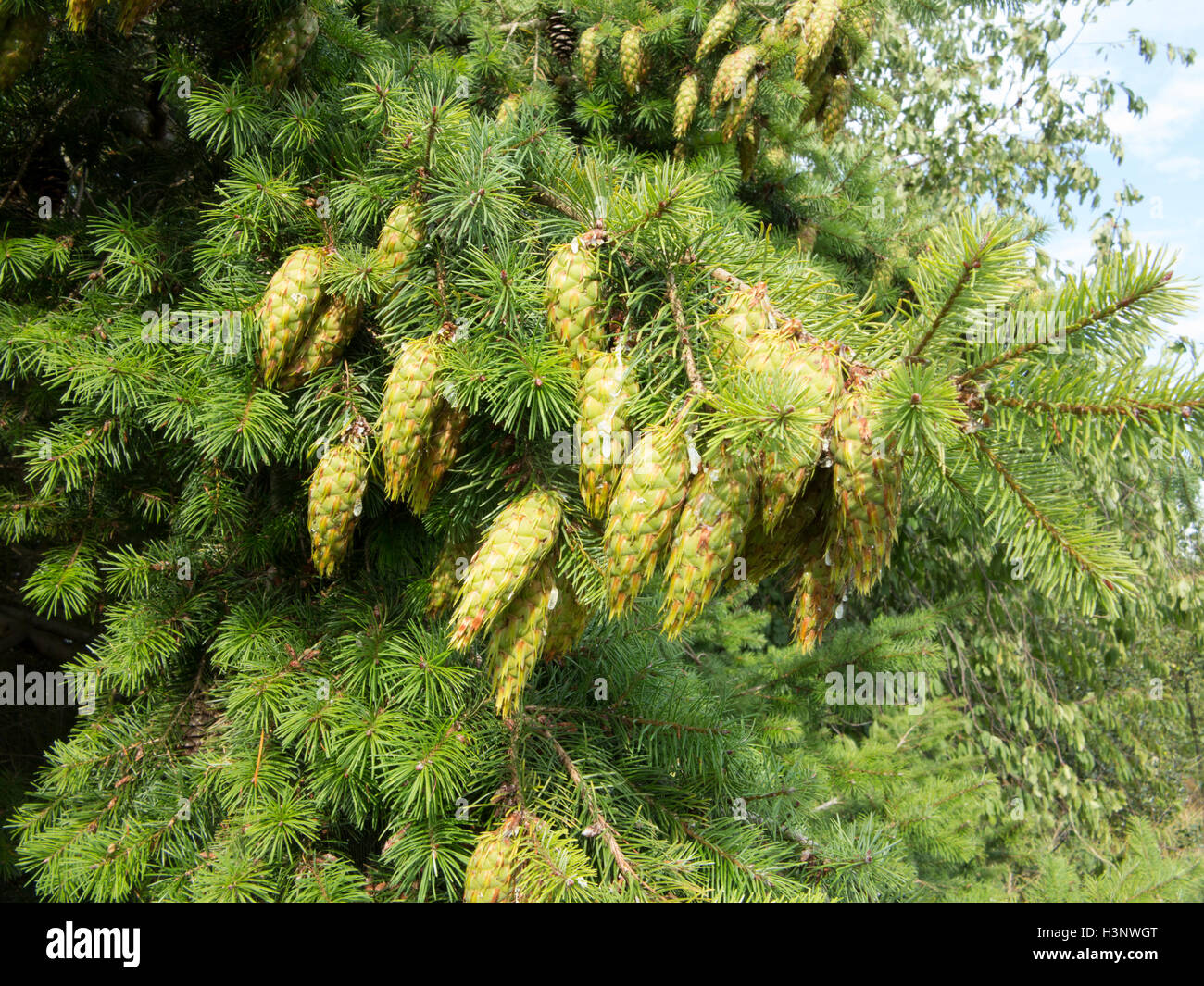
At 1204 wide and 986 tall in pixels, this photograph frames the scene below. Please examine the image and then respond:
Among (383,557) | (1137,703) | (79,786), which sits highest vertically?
(383,557)

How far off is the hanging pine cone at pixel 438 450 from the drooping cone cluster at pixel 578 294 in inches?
6.8

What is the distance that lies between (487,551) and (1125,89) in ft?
26.6

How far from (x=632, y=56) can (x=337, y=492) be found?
1.26 meters

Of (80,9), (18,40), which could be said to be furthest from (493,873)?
(18,40)

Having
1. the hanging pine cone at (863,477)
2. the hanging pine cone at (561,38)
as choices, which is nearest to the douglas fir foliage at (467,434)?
the hanging pine cone at (863,477)

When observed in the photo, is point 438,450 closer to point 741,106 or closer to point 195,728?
point 195,728

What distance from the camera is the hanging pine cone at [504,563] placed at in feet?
2.67

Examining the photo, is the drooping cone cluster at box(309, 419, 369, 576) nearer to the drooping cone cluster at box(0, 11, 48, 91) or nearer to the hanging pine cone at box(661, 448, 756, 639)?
the hanging pine cone at box(661, 448, 756, 639)

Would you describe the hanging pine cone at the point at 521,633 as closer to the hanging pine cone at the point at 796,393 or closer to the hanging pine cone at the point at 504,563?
the hanging pine cone at the point at 504,563

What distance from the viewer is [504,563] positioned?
83 cm

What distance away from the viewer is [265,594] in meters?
1.41

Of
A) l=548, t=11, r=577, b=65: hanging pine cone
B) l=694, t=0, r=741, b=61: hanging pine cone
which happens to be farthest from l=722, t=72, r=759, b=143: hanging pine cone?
l=548, t=11, r=577, b=65: hanging pine cone
